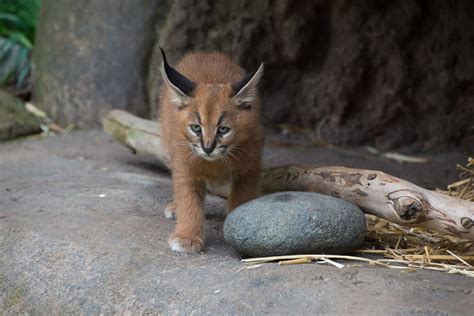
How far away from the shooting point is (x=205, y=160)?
5785mm

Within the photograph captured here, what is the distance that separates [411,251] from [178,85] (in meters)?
1.95

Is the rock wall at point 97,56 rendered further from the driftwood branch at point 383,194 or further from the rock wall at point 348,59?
the driftwood branch at point 383,194

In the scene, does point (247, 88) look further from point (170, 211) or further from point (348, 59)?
point (348, 59)

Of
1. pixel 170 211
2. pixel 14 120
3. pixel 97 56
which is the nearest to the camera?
pixel 170 211

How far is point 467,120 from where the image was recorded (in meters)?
9.91

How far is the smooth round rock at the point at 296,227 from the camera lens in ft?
16.4

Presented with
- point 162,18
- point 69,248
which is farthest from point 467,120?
point 69,248

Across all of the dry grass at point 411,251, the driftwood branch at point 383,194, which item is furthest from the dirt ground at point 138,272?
the driftwood branch at point 383,194

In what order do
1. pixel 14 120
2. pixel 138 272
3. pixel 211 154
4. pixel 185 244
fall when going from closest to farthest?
1. pixel 138 272
2. pixel 185 244
3. pixel 211 154
4. pixel 14 120

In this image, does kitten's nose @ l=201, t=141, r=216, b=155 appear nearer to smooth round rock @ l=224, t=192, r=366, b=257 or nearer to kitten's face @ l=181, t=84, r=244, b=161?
kitten's face @ l=181, t=84, r=244, b=161

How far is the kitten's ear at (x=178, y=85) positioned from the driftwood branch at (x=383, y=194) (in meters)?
1.11

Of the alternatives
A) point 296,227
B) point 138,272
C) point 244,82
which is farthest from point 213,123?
point 138,272

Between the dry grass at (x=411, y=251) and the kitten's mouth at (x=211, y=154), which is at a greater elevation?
the kitten's mouth at (x=211, y=154)

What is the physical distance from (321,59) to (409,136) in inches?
57.6
